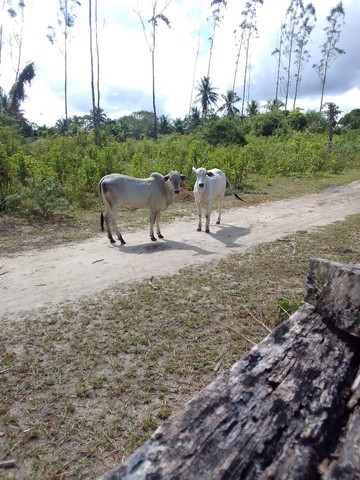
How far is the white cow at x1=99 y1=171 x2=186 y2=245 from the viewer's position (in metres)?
6.74

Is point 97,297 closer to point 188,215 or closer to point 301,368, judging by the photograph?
point 301,368

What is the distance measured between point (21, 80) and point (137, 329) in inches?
1361

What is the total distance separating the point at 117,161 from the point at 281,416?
12.5m

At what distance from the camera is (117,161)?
13203 millimetres

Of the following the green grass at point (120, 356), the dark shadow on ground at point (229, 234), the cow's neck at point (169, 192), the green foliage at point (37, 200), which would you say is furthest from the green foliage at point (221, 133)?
the green grass at point (120, 356)

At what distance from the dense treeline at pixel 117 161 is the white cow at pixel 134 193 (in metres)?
2.58

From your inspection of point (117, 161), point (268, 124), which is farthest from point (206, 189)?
point (268, 124)

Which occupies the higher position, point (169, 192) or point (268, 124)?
point (268, 124)

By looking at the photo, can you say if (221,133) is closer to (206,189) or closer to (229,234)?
(206,189)

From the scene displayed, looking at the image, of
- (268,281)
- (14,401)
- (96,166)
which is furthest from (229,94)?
(14,401)

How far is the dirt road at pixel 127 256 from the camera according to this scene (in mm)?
4824

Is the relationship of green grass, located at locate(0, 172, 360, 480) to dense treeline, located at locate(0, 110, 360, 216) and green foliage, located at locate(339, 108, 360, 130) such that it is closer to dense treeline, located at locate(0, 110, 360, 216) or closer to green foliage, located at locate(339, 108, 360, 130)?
dense treeline, located at locate(0, 110, 360, 216)

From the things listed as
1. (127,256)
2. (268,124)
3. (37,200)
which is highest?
(268,124)

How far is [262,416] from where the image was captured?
151 cm
